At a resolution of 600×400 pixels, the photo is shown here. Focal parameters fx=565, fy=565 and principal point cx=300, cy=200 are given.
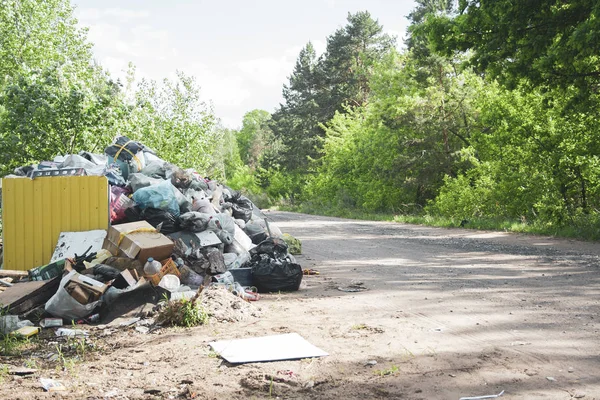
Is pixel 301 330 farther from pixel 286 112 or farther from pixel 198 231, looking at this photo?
pixel 286 112

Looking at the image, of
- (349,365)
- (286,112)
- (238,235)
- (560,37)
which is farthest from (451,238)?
(286,112)

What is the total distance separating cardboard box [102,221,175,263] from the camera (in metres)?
7.48

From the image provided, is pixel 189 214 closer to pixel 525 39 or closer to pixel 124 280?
pixel 124 280

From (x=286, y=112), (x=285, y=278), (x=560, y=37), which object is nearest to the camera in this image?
(x=285, y=278)

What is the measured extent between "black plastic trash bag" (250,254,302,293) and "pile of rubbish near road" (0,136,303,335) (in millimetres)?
14

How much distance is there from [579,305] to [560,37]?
24.3 ft

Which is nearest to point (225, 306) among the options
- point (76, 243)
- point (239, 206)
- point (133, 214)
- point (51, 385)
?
point (51, 385)

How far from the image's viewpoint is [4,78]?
2258cm

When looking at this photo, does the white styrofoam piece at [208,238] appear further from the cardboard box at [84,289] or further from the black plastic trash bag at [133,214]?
the cardboard box at [84,289]

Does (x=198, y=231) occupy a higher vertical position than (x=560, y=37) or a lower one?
lower

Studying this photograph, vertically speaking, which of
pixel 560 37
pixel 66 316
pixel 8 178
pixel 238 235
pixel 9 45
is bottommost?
pixel 66 316

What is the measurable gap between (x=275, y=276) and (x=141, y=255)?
1.90 m

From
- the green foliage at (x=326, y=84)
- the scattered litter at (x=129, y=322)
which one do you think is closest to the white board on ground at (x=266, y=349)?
the scattered litter at (x=129, y=322)

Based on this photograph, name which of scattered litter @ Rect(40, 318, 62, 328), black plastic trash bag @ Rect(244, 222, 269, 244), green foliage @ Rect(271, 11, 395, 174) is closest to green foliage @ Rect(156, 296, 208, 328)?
scattered litter @ Rect(40, 318, 62, 328)
